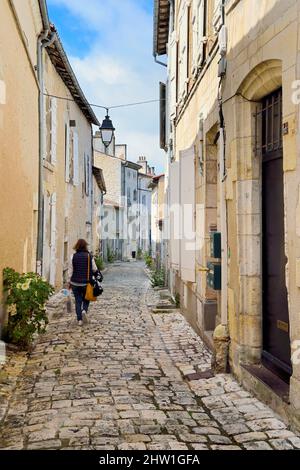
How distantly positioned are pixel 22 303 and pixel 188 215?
313cm

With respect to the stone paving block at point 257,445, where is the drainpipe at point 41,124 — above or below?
above

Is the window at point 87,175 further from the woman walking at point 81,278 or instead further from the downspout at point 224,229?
the downspout at point 224,229

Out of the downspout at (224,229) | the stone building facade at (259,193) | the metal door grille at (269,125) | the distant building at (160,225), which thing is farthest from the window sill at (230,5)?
the distant building at (160,225)

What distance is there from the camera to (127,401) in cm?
429

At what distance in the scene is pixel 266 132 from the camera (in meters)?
4.71

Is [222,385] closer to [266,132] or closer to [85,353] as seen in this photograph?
[85,353]

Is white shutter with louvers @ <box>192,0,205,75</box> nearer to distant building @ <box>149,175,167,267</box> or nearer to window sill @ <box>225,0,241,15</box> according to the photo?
window sill @ <box>225,0,241,15</box>

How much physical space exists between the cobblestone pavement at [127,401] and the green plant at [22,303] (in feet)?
1.04

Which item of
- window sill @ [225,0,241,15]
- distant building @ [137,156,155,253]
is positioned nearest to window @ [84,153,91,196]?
window sill @ [225,0,241,15]

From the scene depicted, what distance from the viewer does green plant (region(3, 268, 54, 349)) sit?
6.13 m

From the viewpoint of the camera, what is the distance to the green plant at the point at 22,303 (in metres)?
6.13

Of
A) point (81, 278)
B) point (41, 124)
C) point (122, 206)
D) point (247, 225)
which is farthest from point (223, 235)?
point (122, 206)

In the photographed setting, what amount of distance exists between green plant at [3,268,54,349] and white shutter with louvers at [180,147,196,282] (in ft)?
7.63
